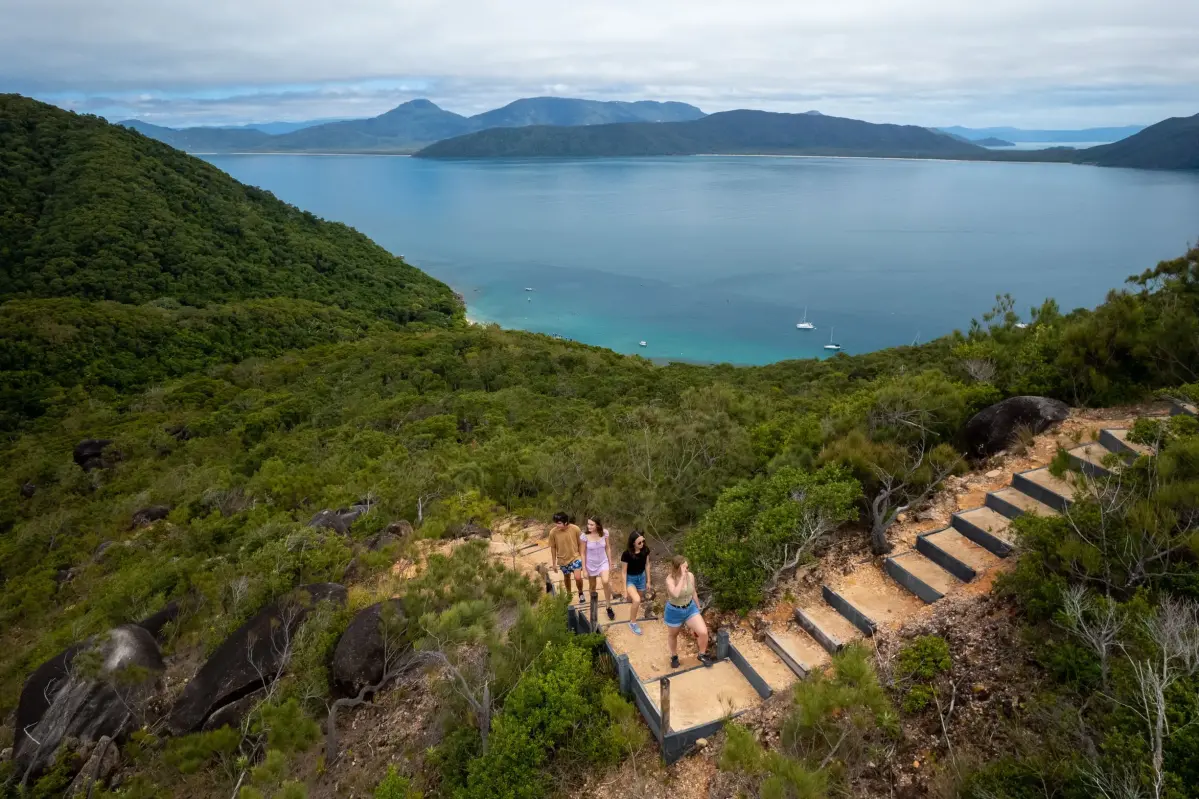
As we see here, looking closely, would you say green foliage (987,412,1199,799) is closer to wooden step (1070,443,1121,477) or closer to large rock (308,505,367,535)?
wooden step (1070,443,1121,477)

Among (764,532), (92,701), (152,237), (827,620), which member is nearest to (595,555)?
(764,532)

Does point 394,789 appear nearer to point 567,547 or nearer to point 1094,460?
point 567,547

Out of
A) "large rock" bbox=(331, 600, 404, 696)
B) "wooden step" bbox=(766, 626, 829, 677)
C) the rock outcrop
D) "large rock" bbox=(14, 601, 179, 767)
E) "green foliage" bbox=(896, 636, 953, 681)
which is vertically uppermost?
"green foliage" bbox=(896, 636, 953, 681)

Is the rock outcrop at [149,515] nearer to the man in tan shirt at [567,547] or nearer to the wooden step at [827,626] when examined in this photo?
the man in tan shirt at [567,547]

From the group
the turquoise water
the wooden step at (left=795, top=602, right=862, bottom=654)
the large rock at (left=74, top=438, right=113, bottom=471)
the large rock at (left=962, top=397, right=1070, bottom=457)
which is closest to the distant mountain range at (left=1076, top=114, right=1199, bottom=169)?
the turquoise water

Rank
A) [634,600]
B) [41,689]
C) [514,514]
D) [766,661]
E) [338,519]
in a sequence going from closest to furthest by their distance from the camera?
1. [766,661]
2. [634,600]
3. [41,689]
4. [514,514]
5. [338,519]

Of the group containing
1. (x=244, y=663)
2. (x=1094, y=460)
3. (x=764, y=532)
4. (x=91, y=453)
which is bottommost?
(x=91, y=453)
